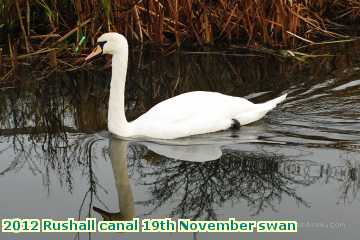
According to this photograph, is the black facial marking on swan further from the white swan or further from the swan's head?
the swan's head

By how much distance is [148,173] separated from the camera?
21.5 ft

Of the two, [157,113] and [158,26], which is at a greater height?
[158,26]

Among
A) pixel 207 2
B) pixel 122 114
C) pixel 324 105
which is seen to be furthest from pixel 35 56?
pixel 324 105

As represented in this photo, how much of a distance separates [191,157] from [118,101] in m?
1.02

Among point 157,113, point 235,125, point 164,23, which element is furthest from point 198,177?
point 164,23

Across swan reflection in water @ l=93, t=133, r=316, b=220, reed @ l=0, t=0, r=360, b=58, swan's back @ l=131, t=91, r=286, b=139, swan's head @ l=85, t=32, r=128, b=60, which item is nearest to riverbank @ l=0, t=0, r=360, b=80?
reed @ l=0, t=0, r=360, b=58

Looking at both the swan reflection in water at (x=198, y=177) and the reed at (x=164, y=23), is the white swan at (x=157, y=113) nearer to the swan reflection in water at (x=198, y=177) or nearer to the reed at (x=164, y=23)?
the swan reflection in water at (x=198, y=177)

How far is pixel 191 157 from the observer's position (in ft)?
22.7

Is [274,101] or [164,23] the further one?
[164,23]

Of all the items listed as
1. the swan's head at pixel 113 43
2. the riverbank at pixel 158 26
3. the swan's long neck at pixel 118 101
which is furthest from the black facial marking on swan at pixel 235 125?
the riverbank at pixel 158 26

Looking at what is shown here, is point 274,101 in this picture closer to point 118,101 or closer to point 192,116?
point 192,116

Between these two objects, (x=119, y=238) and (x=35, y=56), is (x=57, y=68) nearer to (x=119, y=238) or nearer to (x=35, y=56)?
(x=35, y=56)

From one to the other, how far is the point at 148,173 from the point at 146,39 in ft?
16.4

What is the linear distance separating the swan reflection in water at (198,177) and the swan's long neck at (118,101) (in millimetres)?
125
